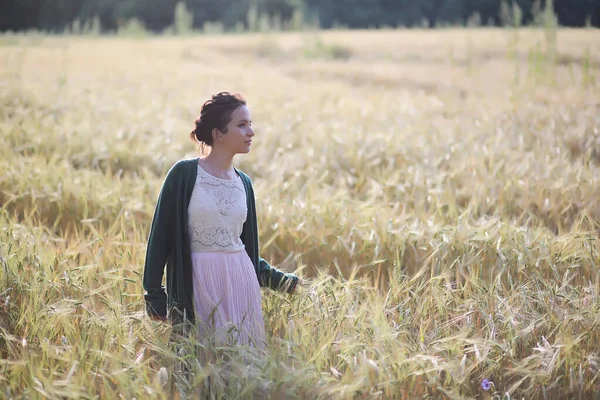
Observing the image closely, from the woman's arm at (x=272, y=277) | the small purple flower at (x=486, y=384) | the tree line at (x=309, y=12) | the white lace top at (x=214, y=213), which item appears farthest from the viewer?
the tree line at (x=309, y=12)

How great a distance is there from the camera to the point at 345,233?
3.24 m

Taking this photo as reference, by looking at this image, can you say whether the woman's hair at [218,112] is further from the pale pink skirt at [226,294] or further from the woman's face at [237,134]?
the pale pink skirt at [226,294]

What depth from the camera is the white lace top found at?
2.06 meters

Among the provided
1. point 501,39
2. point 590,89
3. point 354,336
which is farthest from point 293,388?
point 501,39

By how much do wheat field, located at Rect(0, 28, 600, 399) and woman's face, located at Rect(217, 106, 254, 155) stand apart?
23.0 inches

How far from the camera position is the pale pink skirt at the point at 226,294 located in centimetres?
207

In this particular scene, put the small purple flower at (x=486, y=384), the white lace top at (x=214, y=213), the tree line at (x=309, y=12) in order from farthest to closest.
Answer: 1. the tree line at (x=309, y=12)
2. the white lace top at (x=214, y=213)
3. the small purple flower at (x=486, y=384)

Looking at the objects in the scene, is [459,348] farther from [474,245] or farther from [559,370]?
[474,245]

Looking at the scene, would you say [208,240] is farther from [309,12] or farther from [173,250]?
[309,12]

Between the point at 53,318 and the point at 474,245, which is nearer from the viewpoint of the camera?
the point at 53,318

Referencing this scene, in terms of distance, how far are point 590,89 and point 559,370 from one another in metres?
4.85

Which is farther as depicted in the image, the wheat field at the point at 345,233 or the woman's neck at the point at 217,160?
the woman's neck at the point at 217,160

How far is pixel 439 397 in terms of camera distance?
1.98m

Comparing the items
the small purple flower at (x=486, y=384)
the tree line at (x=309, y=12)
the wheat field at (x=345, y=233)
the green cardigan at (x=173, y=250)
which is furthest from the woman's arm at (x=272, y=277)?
the tree line at (x=309, y=12)
